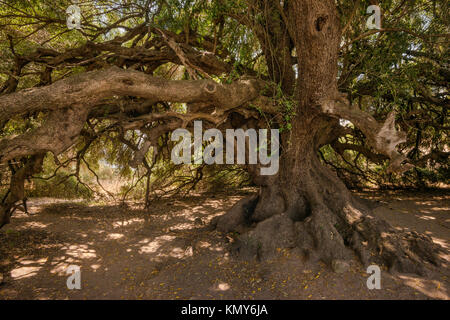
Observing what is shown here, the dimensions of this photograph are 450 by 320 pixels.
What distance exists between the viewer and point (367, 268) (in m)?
3.23

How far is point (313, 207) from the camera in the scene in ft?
13.5

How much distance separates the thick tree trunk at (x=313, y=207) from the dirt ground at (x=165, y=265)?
9.9 inches

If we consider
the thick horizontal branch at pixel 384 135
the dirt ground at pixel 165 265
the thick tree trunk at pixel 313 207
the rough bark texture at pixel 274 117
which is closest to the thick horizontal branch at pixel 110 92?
the rough bark texture at pixel 274 117

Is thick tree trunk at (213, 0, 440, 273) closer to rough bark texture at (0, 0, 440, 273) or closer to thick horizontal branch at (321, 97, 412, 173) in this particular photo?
rough bark texture at (0, 0, 440, 273)

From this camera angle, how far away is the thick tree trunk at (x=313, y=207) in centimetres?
324

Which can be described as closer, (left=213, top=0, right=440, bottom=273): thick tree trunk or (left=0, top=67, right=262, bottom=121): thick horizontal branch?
(left=0, top=67, right=262, bottom=121): thick horizontal branch

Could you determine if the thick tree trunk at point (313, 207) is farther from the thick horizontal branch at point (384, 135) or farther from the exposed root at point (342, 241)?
the thick horizontal branch at point (384, 135)

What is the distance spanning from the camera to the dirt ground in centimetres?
296

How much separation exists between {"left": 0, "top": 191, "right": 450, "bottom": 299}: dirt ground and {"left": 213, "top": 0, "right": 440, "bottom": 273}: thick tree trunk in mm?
251

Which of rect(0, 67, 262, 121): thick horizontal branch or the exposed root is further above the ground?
rect(0, 67, 262, 121): thick horizontal branch

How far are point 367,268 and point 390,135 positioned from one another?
178 centimetres

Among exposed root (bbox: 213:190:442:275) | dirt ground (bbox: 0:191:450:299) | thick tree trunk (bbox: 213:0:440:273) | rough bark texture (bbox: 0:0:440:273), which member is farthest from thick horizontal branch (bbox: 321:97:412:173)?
dirt ground (bbox: 0:191:450:299)

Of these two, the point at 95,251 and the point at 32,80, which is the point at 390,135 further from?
the point at 32,80
